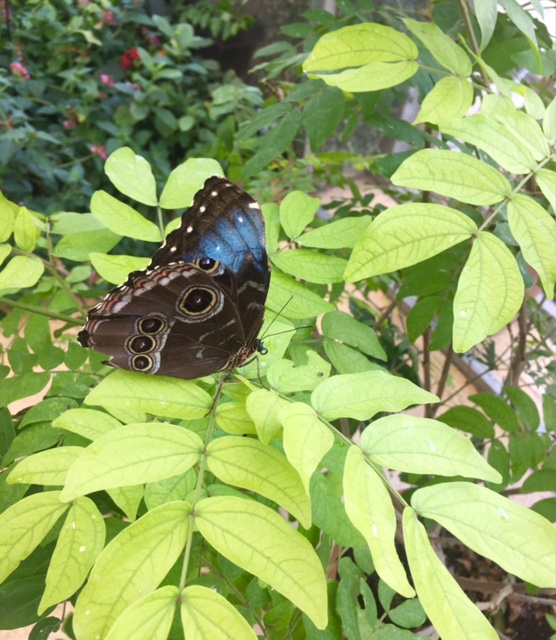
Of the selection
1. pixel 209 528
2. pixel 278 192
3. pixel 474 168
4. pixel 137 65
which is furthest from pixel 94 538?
pixel 137 65

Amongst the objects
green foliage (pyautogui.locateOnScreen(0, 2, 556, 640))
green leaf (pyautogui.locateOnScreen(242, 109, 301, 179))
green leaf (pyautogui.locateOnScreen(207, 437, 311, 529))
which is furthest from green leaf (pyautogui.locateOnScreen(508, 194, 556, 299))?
green leaf (pyautogui.locateOnScreen(242, 109, 301, 179))

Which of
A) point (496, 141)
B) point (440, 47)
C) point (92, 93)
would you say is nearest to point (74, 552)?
point (496, 141)

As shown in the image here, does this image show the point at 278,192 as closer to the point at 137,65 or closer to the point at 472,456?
the point at 472,456

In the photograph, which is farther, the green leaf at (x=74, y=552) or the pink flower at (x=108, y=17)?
the pink flower at (x=108, y=17)

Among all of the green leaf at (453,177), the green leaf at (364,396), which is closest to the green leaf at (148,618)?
the green leaf at (364,396)

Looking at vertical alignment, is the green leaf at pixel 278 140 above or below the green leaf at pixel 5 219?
above

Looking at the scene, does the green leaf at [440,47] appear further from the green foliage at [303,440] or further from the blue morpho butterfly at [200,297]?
the blue morpho butterfly at [200,297]

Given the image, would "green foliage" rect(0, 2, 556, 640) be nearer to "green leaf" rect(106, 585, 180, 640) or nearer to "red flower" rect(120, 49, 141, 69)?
"green leaf" rect(106, 585, 180, 640)
